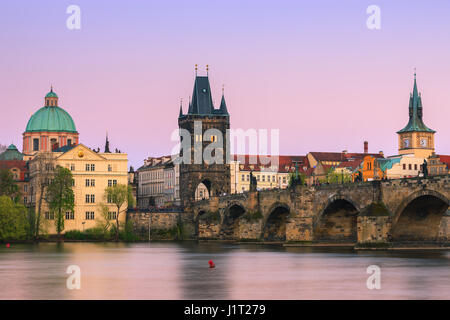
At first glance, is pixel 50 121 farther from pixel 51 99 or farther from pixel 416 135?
pixel 416 135

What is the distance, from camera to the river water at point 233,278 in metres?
43.4

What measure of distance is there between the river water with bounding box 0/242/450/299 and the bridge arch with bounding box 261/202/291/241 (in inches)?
1623

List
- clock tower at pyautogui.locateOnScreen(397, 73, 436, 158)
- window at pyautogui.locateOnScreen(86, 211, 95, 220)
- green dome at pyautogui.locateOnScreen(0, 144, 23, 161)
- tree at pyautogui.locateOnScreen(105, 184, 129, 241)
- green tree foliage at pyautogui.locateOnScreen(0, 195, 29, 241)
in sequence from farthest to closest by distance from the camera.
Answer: clock tower at pyautogui.locateOnScreen(397, 73, 436, 158), green dome at pyautogui.locateOnScreen(0, 144, 23, 161), window at pyautogui.locateOnScreen(86, 211, 95, 220), tree at pyautogui.locateOnScreen(105, 184, 129, 241), green tree foliage at pyautogui.locateOnScreen(0, 195, 29, 241)

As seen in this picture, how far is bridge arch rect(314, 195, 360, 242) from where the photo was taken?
332ft

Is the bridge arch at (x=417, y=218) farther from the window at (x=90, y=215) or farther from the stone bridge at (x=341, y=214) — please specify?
the window at (x=90, y=215)

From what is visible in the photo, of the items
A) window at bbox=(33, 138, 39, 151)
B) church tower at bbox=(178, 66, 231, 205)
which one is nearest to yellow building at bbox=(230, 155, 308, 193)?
church tower at bbox=(178, 66, 231, 205)

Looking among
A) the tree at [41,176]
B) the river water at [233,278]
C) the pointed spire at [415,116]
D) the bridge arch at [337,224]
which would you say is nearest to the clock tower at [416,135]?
the pointed spire at [415,116]

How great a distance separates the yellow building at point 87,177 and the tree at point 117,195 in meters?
1.44

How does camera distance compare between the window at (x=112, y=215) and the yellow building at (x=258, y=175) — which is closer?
the window at (x=112, y=215)

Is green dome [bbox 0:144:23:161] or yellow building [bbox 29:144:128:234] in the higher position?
green dome [bbox 0:144:23:161]

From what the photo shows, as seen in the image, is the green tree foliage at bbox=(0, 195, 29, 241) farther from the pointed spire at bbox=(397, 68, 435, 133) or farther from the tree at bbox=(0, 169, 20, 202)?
the pointed spire at bbox=(397, 68, 435, 133)

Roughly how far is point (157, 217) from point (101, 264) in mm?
83165

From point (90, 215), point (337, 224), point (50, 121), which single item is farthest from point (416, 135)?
point (337, 224)

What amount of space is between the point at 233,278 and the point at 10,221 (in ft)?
245
